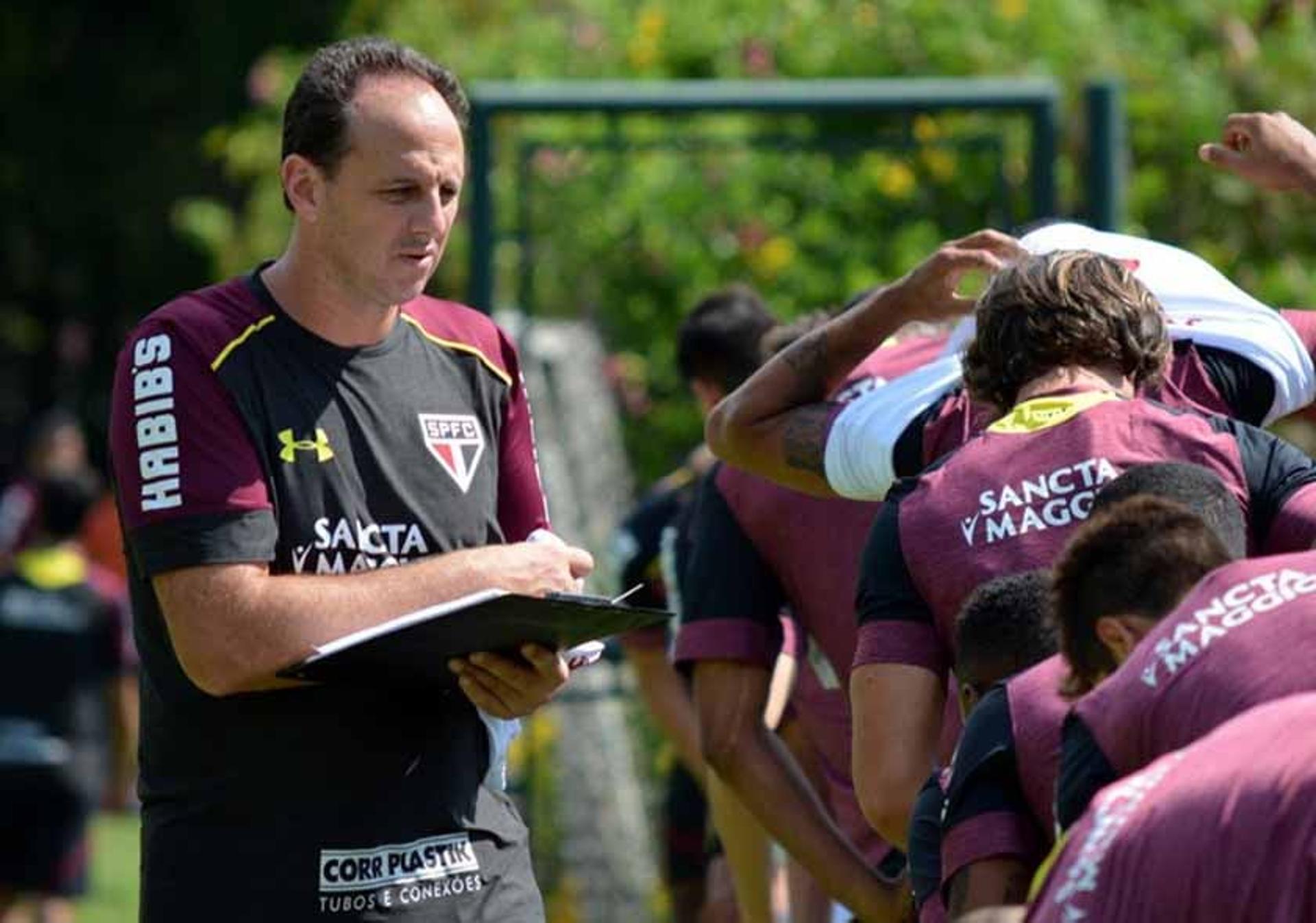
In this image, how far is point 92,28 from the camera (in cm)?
2350

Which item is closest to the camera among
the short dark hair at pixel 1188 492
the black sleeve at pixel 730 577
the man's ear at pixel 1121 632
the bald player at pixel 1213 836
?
the bald player at pixel 1213 836

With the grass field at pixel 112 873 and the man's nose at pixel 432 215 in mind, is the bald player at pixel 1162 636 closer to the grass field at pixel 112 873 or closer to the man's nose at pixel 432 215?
the man's nose at pixel 432 215

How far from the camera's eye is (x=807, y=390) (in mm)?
4582

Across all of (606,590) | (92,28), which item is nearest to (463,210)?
(606,590)

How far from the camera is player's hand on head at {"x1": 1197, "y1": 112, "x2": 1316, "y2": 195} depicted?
14.6 ft

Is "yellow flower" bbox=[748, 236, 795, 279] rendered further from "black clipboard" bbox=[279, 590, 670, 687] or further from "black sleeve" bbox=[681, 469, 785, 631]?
"black clipboard" bbox=[279, 590, 670, 687]

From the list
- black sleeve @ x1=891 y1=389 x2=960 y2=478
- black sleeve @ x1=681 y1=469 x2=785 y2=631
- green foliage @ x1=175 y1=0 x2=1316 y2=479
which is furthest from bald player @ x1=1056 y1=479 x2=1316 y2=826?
green foliage @ x1=175 y1=0 x2=1316 y2=479

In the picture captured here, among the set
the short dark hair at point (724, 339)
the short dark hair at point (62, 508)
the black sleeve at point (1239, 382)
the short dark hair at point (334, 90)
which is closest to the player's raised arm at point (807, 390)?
the black sleeve at point (1239, 382)

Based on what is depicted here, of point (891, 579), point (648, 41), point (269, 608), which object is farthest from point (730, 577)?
point (648, 41)

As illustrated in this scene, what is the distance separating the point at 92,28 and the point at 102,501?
7023mm

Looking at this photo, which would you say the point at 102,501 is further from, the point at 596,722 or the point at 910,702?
the point at 910,702

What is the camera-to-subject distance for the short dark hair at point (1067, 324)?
3.92 m

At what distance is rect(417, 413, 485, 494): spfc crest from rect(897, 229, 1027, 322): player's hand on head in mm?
718

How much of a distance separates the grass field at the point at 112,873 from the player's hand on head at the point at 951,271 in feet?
28.3
